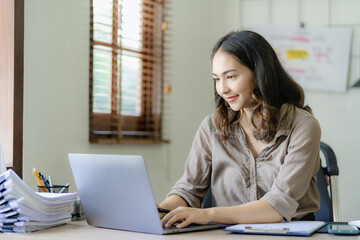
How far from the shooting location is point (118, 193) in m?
1.34

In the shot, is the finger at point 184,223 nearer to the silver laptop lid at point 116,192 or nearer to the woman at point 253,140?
the silver laptop lid at point 116,192

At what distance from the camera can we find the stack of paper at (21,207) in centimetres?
131

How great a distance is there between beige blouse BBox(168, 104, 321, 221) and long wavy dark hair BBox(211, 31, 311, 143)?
4 centimetres

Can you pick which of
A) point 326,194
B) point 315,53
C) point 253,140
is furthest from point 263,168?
point 315,53

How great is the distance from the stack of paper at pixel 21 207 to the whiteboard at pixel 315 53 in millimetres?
2292

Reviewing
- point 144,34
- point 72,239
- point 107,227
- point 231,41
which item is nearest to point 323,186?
point 231,41

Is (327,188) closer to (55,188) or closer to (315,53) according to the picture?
(55,188)

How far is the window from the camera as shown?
260 cm

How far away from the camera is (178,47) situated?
10.3ft

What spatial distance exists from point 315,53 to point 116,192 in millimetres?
2388

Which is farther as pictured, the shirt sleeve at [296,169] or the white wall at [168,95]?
the white wall at [168,95]

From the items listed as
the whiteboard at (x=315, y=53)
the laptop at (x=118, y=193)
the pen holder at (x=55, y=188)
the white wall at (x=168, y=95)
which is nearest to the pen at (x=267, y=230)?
the laptop at (x=118, y=193)

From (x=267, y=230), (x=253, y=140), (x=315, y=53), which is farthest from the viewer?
(x=315, y=53)

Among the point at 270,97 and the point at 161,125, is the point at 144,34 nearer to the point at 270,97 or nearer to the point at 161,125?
the point at 161,125
